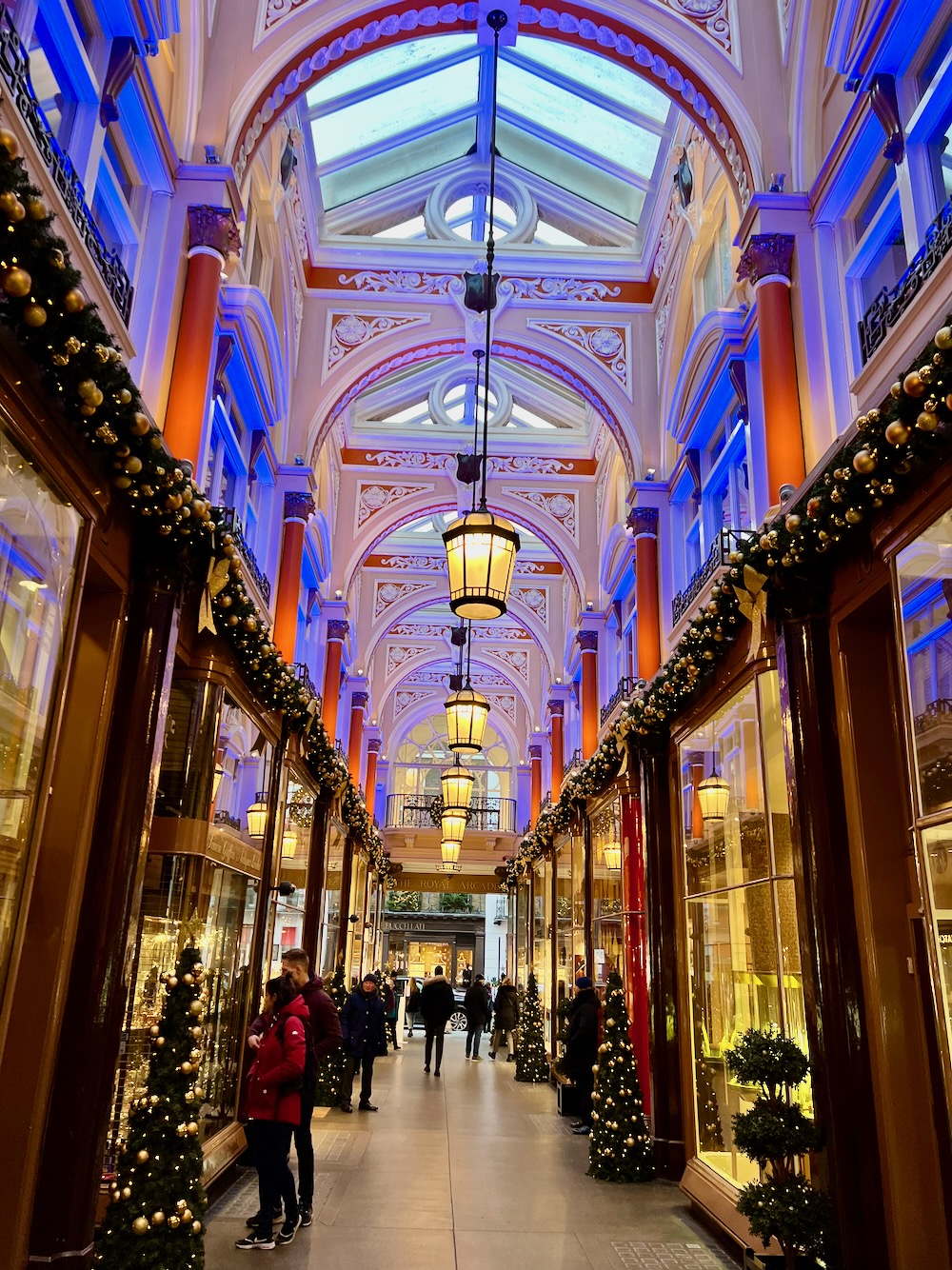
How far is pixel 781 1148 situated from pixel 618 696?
8553mm

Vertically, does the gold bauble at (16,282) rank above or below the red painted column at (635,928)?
above

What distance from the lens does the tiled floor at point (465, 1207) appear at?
5.22 m

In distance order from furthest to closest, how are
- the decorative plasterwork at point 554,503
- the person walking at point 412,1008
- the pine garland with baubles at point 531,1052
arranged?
the person walking at point 412,1008, the decorative plasterwork at point 554,503, the pine garland with baubles at point 531,1052

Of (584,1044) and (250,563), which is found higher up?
(250,563)

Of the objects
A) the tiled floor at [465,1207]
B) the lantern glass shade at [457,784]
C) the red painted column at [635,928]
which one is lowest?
the tiled floor at [465,1207]

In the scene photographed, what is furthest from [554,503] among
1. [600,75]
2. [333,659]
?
[600,75]

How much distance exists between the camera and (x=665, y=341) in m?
11.2

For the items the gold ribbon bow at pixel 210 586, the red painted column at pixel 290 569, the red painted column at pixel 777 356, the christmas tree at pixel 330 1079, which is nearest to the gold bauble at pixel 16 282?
the gold ribbon bow at pixel 210 586

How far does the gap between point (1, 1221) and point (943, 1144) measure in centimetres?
425

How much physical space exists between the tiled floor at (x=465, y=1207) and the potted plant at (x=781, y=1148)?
914mm

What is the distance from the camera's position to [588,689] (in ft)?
50.5

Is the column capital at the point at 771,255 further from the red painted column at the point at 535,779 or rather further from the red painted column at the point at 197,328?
the red painted column at the point at 535,779

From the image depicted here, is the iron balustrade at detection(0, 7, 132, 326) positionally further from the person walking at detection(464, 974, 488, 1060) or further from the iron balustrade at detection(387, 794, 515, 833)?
the iron balustrade at detection(387, 794, 515, 833)

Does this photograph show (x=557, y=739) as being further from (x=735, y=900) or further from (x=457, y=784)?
(x=735, y=900)
